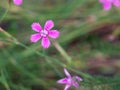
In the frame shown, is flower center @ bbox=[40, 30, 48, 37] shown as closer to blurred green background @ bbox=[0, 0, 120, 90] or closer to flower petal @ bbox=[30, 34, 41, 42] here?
flower petal @ bbox=[30, 34, 41, 42]

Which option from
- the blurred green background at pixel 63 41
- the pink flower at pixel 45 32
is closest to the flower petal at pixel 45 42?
the pink flower at pixel 45 32

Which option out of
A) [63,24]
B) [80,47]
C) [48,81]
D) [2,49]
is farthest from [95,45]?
[2,49]

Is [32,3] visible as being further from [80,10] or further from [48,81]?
[48,81]

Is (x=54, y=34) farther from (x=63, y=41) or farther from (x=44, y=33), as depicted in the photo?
(x=63, y=41)

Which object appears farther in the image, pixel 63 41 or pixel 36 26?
pixel 63 41

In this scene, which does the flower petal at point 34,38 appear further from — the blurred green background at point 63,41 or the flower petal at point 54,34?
the blurred green background at point 63,41

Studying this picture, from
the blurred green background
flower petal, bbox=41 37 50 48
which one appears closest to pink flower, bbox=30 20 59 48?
flower petal, bbox=41 37 50 48

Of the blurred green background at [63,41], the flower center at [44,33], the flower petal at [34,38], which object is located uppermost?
the blurred green background at [63,41]

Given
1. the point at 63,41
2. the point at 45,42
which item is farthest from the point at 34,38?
the point at 63,41
